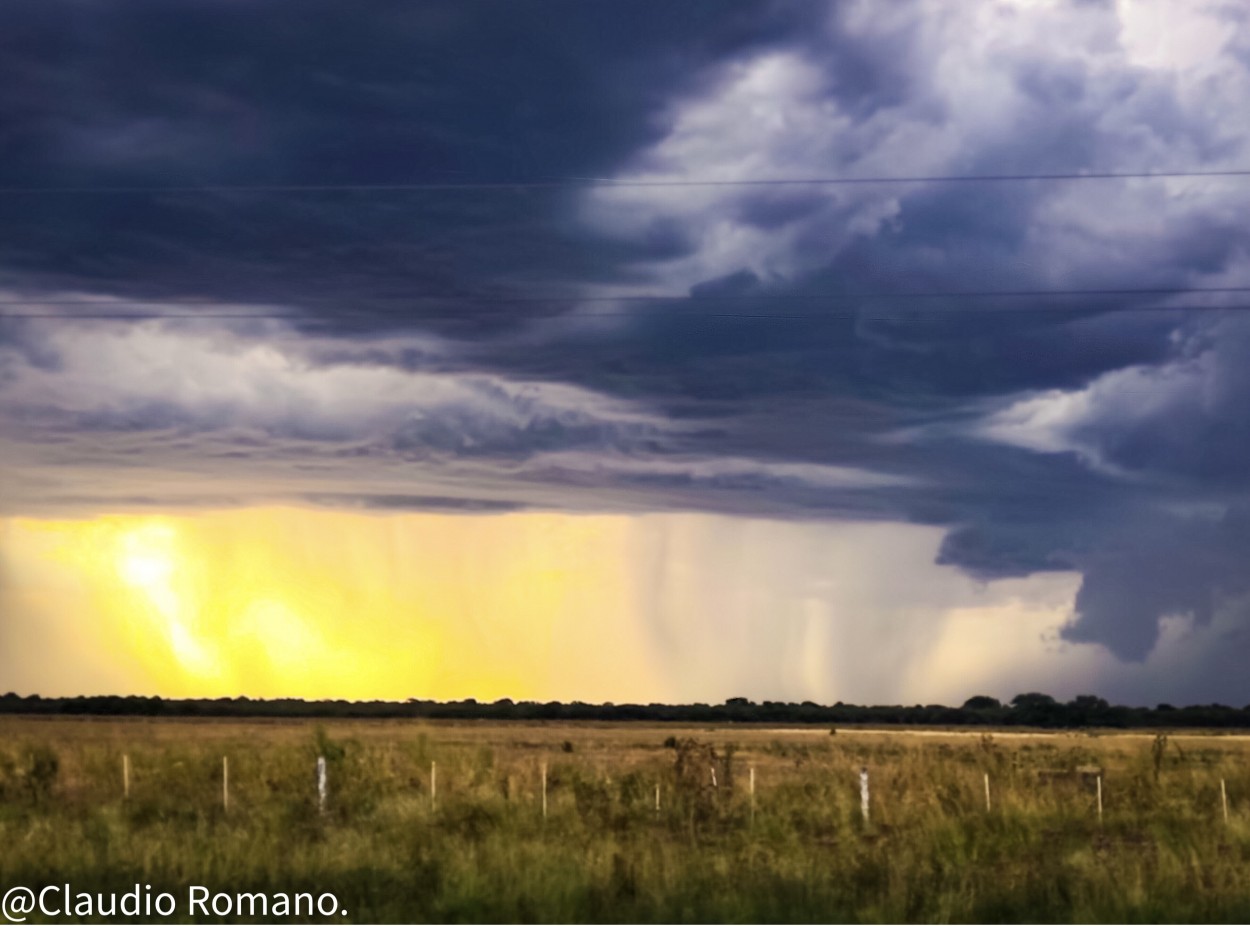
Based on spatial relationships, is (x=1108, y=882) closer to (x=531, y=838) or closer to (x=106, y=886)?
(x=531, y=838)

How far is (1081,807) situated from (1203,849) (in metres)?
8.67

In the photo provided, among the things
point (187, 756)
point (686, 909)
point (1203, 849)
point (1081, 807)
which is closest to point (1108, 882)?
point (686, 909)

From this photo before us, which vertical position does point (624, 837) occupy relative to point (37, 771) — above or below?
below

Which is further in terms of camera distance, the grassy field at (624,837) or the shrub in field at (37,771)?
the shrub in field at (37,771)

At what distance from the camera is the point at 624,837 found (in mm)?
26828

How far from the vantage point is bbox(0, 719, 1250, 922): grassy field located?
19094mm

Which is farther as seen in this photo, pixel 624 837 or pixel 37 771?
pixel 37 771

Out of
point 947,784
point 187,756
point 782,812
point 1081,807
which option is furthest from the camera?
point 187,756

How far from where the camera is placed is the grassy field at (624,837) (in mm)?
19094

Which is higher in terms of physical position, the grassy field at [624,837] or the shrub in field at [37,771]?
the shrub in field at [37,771]

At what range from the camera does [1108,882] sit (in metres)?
20.2

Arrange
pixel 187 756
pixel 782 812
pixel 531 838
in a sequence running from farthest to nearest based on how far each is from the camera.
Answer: pixel 187 756 → pixel 782 812 → pixel 531 838

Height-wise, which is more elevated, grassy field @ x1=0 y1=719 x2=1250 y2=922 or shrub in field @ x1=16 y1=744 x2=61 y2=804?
shrub in field @ x1=16 y1=744 x2=61 y2=804

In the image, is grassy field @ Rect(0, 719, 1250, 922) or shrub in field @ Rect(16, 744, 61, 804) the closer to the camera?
grassy field @ Rect(0, 719, 1250, 922)
